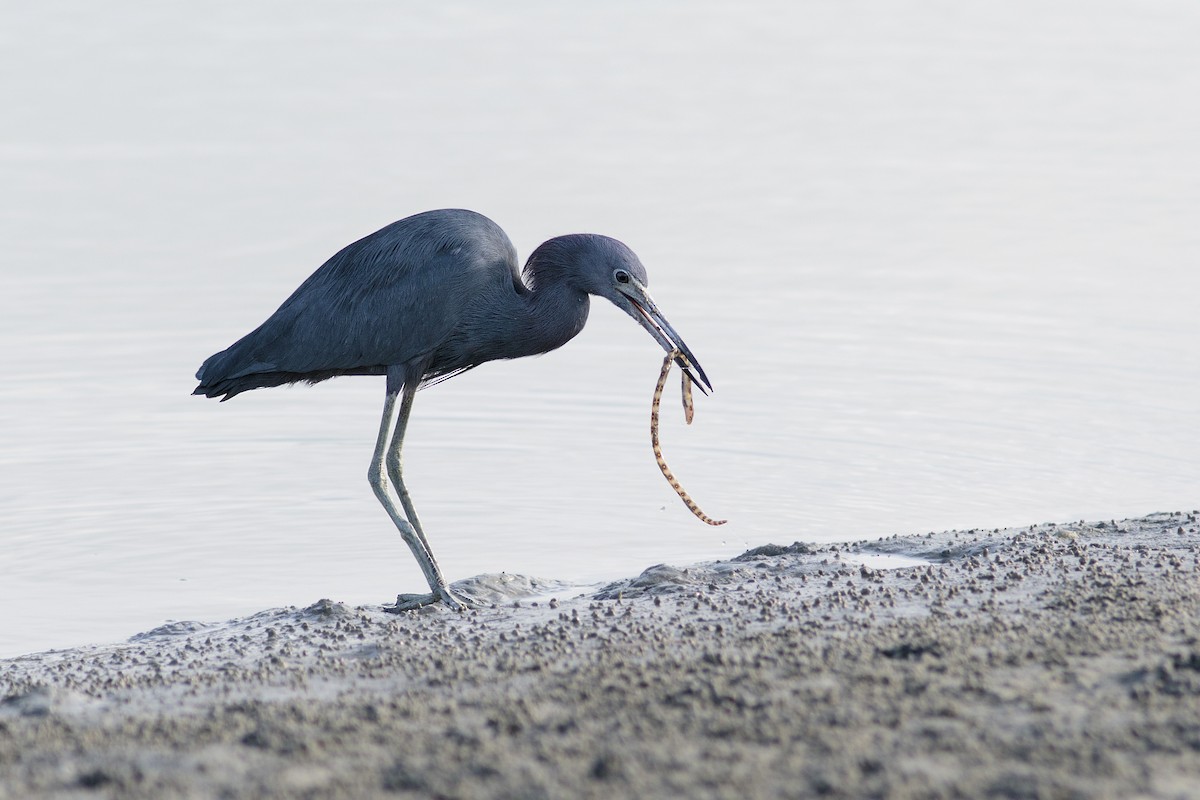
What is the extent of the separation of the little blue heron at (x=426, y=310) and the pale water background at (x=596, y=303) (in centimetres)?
99

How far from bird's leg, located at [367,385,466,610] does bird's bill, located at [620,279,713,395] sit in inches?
41.3

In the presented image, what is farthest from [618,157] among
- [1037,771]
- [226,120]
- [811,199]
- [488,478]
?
[1037,771]

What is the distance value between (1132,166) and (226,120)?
30.9 feet

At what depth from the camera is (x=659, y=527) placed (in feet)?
28.0

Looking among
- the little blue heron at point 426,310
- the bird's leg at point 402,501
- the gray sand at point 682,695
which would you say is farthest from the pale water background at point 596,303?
the gray sand at point 682,695

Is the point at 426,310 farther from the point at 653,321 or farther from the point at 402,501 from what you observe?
the point at 653,321

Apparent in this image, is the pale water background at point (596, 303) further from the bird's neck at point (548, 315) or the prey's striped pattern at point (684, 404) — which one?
the bird's neck at point (548, 315)

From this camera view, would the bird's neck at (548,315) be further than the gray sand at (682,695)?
Yes

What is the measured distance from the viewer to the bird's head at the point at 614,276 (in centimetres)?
745

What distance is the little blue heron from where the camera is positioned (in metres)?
7.35

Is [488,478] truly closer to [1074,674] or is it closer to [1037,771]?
[1074,674]


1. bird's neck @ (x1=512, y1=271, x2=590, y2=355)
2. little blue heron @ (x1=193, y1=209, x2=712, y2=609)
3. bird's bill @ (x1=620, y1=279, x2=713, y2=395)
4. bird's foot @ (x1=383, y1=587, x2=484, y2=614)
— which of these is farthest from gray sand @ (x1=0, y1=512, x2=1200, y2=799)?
bird's neck @ (x1=512, y1=271, x2=590, y2=355)

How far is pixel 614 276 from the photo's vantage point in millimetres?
7469

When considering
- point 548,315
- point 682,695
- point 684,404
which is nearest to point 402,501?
point 548,315
